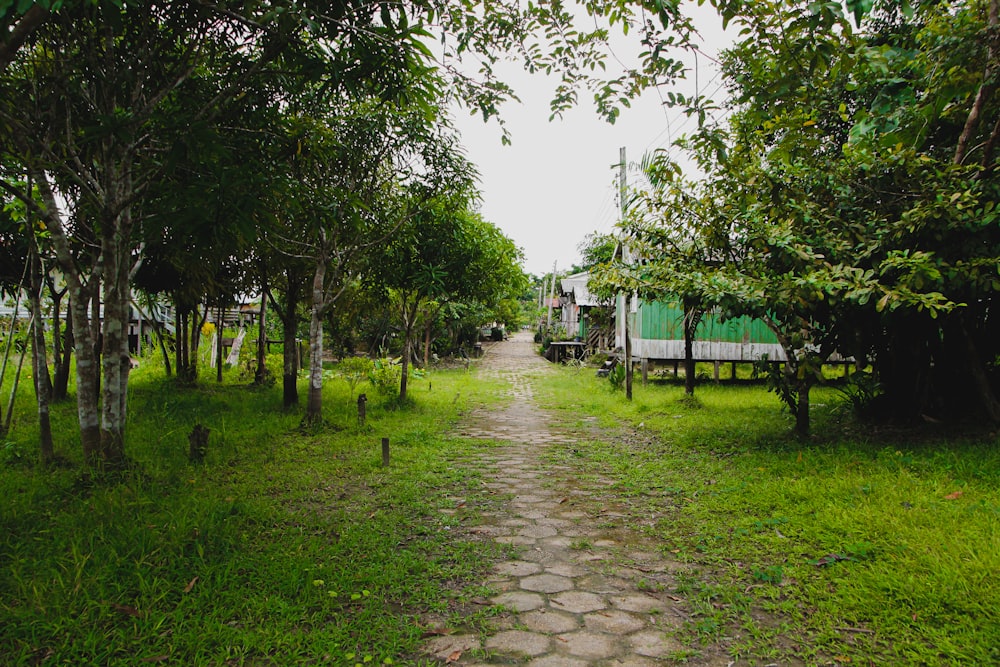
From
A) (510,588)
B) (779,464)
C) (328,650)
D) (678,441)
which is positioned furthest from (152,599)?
(678,441)

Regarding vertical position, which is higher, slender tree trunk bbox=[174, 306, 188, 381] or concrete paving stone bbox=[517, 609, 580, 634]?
slender tree trunk bbox=[174, 306, 188, 381]

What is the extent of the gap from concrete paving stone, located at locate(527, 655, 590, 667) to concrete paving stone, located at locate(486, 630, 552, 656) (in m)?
0.05

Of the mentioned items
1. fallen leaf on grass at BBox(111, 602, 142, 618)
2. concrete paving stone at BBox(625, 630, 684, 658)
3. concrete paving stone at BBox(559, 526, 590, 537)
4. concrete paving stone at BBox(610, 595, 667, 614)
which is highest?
fallen leaf on grass at BBox(111, 602, 142, 618)

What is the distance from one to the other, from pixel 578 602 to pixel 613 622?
257 millimetres

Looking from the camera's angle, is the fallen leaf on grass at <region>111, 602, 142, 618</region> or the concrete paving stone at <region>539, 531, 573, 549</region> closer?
the fallen leaf on grass at <region>111, 602, 142, 618</region>

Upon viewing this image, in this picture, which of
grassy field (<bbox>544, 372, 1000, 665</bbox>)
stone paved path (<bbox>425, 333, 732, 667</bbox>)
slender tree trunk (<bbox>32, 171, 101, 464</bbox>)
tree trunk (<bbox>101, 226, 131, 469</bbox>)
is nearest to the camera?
stone paved path (<bbox>425, 333, 732, 667</bbox>)

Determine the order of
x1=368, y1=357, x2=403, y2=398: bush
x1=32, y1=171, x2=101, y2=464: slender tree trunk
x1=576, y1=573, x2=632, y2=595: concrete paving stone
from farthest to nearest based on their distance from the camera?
x1=368, y1=357, x2=403, y2=398: bush
x1=32, y1=171, x2=101, y2=464: slender tree trunk
x1=576, y1=573, x2=632, y2=595: concrete paving stone

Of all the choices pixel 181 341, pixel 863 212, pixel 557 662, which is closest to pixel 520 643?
pixel 557 662

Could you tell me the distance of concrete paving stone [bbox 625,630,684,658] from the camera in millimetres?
2600

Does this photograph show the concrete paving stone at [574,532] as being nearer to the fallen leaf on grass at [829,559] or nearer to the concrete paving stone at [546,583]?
the concrete paving stone at [546,583]

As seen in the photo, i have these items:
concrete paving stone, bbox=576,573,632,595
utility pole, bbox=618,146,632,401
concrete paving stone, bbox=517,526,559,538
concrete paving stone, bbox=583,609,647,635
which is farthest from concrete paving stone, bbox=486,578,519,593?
utility pole, bbox=618,146,632,401

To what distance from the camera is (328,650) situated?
259 cm

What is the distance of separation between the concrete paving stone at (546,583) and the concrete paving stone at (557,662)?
652mm

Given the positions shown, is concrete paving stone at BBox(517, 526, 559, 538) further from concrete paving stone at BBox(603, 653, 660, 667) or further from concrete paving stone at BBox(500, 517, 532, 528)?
concrete paving stone at BBox(603, 653, 660, 667)
